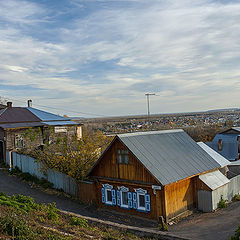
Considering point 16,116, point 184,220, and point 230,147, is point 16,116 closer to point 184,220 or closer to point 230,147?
point 184,220

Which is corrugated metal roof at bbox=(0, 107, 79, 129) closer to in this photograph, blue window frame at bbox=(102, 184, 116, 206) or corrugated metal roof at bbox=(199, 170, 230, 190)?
blue window frame at bbox=(102, 184, 116, 206)

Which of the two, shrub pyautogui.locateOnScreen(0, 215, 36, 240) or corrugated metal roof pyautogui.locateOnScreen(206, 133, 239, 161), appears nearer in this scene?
shrub pyautogui.locateOnScreen(0, 215, 36, 240)

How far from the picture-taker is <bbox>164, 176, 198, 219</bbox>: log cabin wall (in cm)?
1584

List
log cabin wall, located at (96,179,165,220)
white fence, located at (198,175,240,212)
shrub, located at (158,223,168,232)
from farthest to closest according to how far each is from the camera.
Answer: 1. white fence, located at (198,175,240,212)
2. log cabin wall, located at (96,179,165,220)
3. shrub, located at (158,223,168,232)

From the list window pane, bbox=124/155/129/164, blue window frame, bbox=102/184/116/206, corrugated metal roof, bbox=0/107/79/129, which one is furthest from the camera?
corrugated metal roof, bbox=0/107/79/129

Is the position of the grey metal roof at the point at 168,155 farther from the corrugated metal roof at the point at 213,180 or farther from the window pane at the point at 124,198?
the window pane at the point at 124,198

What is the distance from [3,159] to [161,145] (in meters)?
17.9

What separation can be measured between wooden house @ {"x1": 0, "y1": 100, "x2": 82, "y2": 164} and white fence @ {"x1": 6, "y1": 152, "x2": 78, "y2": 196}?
1982mm

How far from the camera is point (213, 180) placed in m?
18.3

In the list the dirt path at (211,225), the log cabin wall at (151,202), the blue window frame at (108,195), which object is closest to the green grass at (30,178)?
the blue window frame at (108,195)

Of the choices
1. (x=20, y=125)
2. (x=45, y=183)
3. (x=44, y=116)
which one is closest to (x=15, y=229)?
(x=45, y=183)

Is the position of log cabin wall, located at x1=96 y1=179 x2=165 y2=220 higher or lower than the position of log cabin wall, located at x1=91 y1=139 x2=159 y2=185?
lower

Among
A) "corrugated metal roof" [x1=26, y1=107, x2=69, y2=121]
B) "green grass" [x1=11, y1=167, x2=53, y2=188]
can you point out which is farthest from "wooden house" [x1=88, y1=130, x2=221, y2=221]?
"corrugated metal roof" [x1=26, y1=107, x2=69, y2=121]

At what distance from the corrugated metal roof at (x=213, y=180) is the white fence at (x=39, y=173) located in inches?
350
